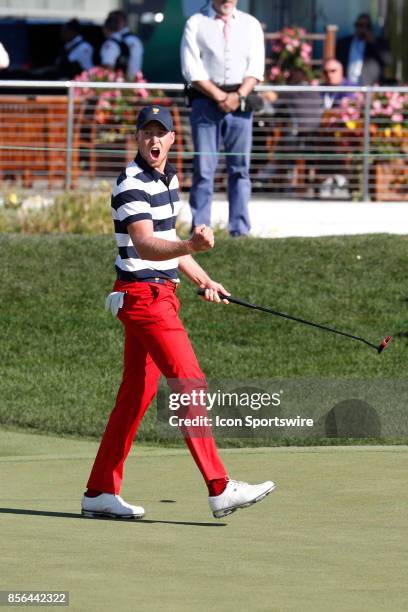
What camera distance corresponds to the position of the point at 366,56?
21234 mm

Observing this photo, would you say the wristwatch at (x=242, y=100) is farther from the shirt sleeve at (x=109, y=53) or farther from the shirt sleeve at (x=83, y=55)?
the shirt sleeve at (x=83, y=55)

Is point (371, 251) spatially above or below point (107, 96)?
below

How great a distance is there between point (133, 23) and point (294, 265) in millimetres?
9852

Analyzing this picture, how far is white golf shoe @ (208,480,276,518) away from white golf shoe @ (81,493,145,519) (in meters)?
0.42

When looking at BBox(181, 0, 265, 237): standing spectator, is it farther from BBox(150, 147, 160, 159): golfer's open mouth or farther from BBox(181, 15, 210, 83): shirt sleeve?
BBox(150, 147, 160, 159): golfer's open mouth

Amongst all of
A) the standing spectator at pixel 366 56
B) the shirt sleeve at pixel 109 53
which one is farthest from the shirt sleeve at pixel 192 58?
the standing spectator at pixel 366 56

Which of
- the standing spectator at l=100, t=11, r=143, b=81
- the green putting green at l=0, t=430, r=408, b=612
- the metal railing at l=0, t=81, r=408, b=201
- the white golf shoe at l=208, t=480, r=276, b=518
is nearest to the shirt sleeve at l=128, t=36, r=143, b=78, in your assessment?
the standing spectator at l=100, t=11, r=143, b=81

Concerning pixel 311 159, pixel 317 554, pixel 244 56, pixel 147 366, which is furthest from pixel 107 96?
pixel 317 554

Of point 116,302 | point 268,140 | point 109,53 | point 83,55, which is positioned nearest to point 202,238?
point 116,302

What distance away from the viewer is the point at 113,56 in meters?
20.5

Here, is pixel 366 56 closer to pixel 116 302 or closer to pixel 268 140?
pixel 268 140

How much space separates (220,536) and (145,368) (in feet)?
3.25

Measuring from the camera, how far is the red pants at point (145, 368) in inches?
294

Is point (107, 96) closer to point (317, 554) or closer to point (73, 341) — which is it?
point (73, 341)
